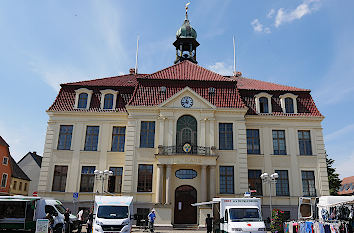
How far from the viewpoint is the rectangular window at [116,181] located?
2648 centimetres

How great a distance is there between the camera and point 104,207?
1730 cm

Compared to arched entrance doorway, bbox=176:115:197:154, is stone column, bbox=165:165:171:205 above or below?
below

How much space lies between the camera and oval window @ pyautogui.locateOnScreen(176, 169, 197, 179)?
25.7m

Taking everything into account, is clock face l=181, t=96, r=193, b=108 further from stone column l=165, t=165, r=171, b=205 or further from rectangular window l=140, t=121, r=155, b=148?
stone column l=165, t=165, r=171, b=205

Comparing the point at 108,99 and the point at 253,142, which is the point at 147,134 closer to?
the point at 108,99

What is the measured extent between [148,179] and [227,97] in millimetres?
10452

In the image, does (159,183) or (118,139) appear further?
(118,139)

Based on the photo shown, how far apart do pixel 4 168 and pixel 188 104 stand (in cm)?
2948

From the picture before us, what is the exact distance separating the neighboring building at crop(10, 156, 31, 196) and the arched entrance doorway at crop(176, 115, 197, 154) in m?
29.9

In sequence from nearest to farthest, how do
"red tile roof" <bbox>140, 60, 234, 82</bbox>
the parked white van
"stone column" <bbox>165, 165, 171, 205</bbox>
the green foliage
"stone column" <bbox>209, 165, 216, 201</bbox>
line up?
the parked white van
the green foliage
"stone column" <bbox>165, 165, 171, 205</bbox>
"stone column" <bbox>209, 165, 216, 201</bbox>
"red tile roof" <bbox>140, 60, 234, 82</bbox>

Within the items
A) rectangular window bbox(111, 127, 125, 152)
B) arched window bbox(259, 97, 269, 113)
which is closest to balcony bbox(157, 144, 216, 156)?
rectangular window bbox(111, 127, 125, 152)

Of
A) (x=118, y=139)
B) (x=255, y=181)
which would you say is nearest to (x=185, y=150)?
(x=118, y=139)

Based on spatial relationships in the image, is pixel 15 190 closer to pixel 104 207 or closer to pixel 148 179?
pixel 148 179

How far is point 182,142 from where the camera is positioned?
26359mm
